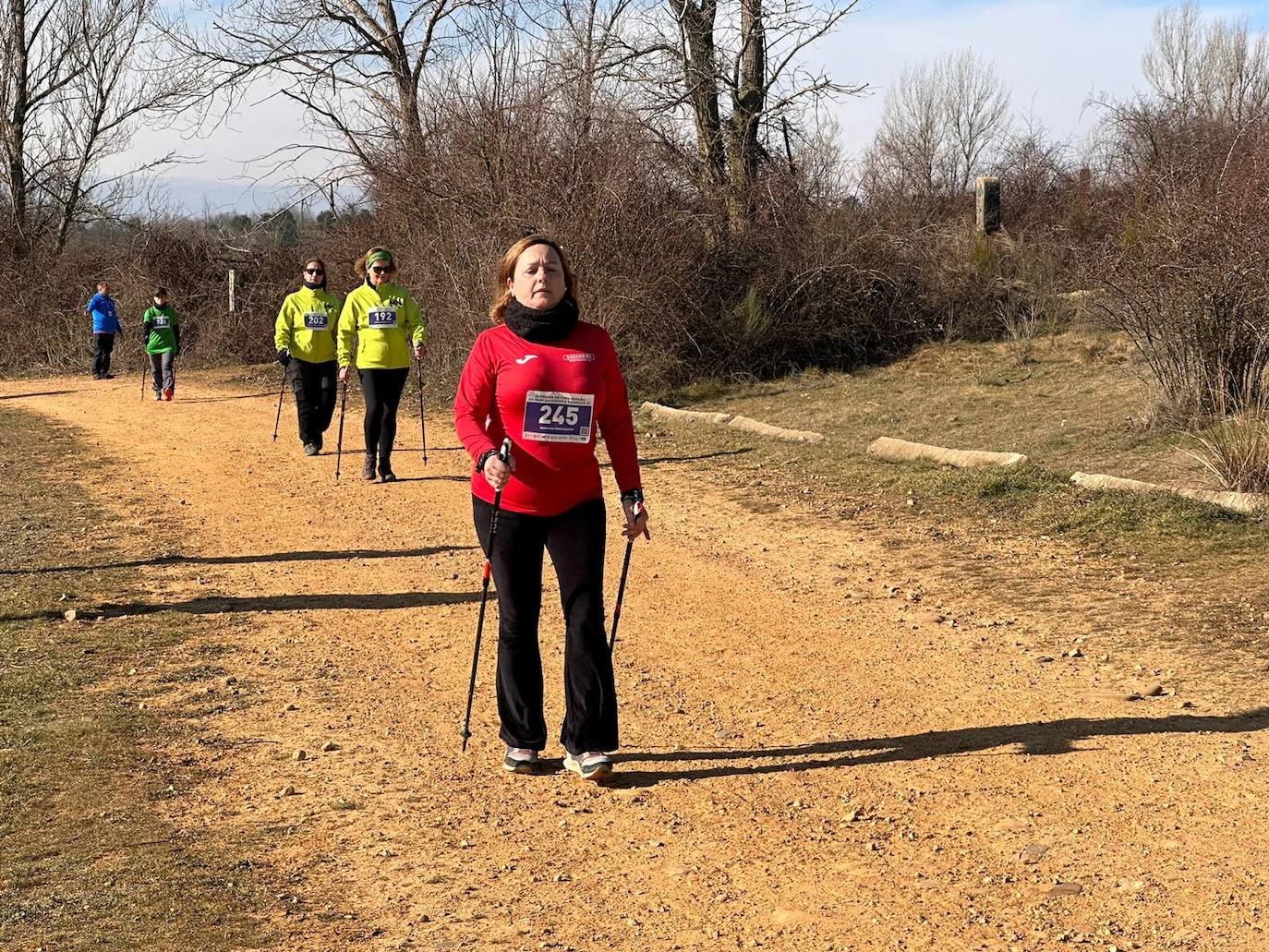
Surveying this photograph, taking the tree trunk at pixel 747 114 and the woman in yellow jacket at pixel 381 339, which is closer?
the woman in yellow jacket at pixel 381 339

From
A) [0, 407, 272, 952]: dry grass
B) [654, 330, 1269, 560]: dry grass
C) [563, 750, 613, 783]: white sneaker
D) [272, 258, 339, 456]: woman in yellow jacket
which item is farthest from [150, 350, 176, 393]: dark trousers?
[563, 750, 613, 783]: white sneaker

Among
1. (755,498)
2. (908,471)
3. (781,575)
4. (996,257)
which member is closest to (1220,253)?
(908,471)

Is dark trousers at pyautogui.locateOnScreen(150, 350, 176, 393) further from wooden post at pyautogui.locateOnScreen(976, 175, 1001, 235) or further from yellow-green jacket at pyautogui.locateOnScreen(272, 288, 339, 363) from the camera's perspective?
wooden post at pyautogui.locateOnScreen(976, 175, 1001, 235)

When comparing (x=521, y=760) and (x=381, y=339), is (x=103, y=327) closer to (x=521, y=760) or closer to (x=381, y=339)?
(x=381, y=339)

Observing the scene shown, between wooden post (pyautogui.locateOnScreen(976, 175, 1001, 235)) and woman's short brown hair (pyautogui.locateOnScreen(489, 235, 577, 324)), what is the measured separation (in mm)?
22367

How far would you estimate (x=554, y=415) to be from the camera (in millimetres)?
5184

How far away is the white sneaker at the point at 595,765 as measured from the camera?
5.35 m

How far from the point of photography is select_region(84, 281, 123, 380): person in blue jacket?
86.3 feet

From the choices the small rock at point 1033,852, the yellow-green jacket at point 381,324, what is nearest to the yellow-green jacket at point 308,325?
the yellow-green jacket at point 381,324

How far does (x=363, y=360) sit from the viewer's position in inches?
493

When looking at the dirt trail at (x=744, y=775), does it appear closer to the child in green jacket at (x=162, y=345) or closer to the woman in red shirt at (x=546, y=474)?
the woman in red shirt at (x=546, y=474)

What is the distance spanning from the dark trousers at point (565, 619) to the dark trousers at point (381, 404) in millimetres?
7393

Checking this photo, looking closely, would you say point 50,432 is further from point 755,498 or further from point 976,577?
point 976,577

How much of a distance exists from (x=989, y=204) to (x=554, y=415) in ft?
77.2
